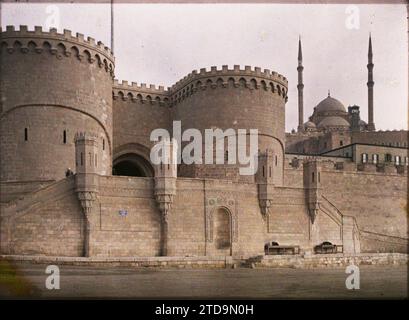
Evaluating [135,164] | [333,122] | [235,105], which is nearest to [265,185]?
[235,105]

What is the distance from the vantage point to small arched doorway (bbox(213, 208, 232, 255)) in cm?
3266

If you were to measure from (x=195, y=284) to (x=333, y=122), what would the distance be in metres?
62.5

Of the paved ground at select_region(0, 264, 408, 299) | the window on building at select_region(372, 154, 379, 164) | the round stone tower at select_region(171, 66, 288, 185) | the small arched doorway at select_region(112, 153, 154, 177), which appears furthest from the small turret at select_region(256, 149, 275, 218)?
the window on building at select_region(372, 154, 379, 164)

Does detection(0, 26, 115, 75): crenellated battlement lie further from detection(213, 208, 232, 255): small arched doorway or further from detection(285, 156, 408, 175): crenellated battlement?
detection(285, 156, 408, 175): crenellated battlement

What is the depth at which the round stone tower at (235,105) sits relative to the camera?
4025 cm

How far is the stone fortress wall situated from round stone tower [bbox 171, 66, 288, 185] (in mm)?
80

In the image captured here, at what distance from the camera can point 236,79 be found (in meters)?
40.4

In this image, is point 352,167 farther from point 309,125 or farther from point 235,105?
point 309,125

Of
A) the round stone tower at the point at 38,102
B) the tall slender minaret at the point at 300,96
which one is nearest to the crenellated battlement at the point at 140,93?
the round stone tower at the point at 38,102

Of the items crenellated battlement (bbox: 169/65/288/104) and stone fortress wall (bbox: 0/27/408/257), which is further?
crenellated battlement (bbox: 169/65/288/104)

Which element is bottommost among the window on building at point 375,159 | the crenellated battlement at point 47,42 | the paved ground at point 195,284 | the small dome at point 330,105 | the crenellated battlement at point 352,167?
the paved ground at point 195,284

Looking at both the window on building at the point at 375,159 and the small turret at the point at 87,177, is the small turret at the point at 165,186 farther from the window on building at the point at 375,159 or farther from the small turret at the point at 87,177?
the window on building at the point at 375,159

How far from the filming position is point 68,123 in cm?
3578

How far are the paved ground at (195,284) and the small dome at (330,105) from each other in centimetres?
5909
